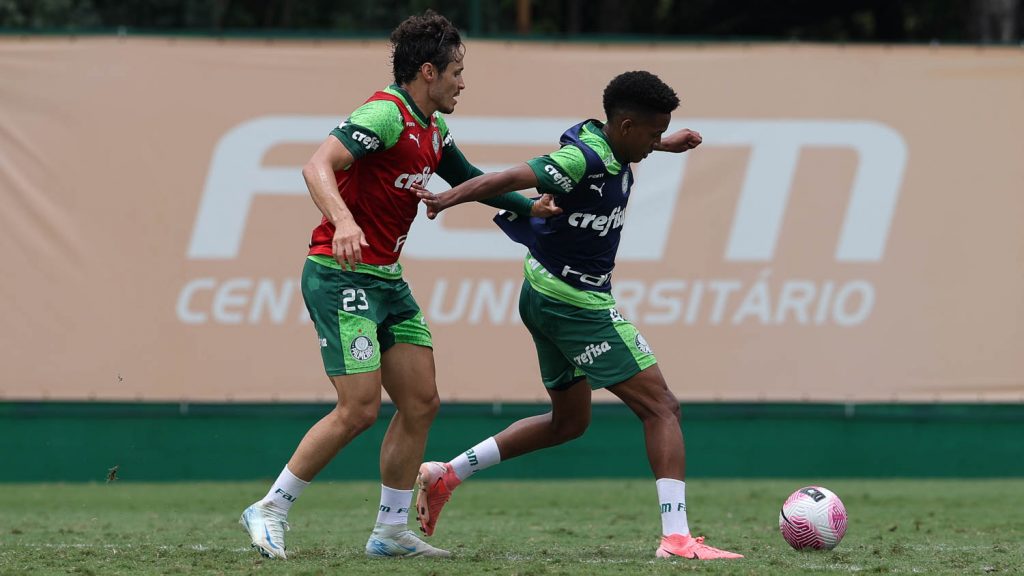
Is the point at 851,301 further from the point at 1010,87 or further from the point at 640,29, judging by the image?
the point at 640,29

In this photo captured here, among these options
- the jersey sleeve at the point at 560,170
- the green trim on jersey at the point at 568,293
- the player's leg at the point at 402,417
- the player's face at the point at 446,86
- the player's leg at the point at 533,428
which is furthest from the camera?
the player's leg at the point at 533,428

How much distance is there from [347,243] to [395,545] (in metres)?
1.66

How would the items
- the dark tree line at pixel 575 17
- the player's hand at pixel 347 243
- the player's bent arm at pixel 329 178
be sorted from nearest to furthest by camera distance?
the player's hand at pixel 347 243 < the player's bent arm at pixel 329 178 < the dark tree line at pixel 575 17

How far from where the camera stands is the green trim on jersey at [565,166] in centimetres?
634

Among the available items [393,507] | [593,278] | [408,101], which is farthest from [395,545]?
[408,101]

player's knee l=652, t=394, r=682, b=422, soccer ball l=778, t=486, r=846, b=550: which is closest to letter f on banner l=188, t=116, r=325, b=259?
player's knee l=652, t=394, r=682, b=422

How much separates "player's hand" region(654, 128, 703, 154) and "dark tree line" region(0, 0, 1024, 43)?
4.48 metres

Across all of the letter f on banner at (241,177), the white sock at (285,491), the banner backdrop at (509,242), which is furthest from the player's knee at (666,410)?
the letter f on banner at (241,177)

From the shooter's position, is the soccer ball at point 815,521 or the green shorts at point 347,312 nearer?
the green shorts at point 347,312

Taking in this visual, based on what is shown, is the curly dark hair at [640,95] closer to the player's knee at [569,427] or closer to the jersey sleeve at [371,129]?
the jersey sleeve at [371,129]

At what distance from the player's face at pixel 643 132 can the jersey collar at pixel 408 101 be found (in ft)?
3.12

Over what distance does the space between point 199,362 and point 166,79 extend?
2.23 metres

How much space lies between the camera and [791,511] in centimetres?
674

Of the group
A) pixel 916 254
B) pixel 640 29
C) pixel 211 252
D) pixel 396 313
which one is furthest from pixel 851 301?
pixel 396 313
